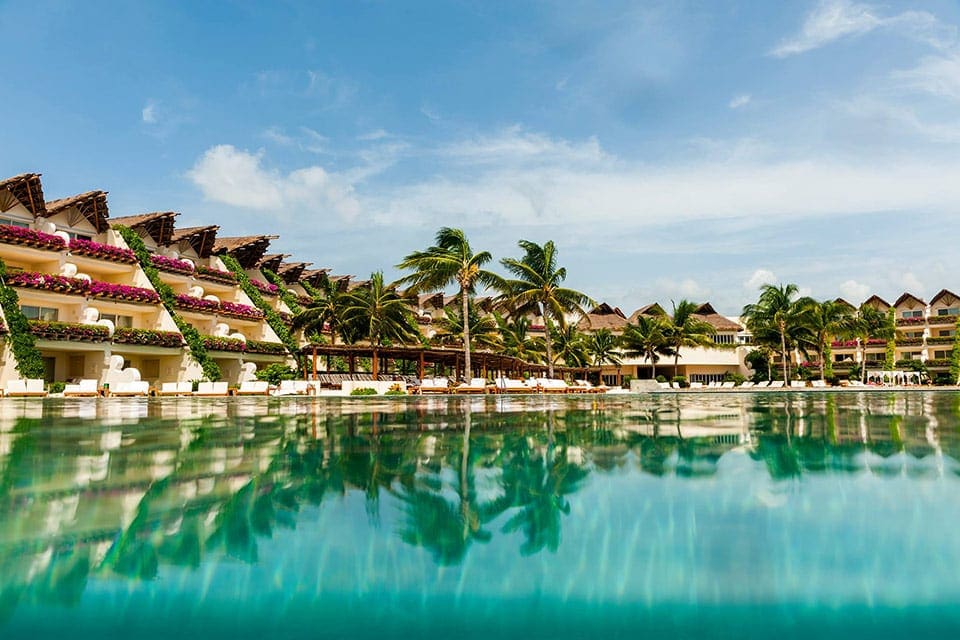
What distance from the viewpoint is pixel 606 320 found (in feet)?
241

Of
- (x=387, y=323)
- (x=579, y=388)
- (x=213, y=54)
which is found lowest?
(x=579, y=388)

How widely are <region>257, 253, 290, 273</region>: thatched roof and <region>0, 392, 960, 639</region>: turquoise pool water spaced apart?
44233 mm

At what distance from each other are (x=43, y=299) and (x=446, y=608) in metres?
34.8

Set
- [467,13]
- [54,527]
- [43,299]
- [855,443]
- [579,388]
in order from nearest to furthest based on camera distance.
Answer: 1. [54,527]
2. [855,443]
3. [467,13]
4. [43,299]
5. [579,388]

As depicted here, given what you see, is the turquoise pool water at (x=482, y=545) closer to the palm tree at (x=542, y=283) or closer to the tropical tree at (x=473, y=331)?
the palm tree at (x=542, y=283)

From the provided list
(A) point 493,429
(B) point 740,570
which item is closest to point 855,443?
(A) point 493,429

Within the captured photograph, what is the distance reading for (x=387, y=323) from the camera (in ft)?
121

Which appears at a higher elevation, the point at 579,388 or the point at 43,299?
the point at 43,299

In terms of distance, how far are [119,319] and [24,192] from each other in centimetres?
788

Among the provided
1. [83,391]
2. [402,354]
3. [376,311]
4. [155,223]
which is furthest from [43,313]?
[402,354]

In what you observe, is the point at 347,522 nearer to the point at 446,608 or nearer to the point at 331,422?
the point at 446,608

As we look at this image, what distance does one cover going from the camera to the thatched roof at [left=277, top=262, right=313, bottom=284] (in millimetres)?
Result: 51900

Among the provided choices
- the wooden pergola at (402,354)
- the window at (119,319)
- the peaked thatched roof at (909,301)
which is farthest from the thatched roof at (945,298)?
the window at (119,319)

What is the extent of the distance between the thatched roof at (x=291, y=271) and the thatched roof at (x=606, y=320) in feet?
93.7
